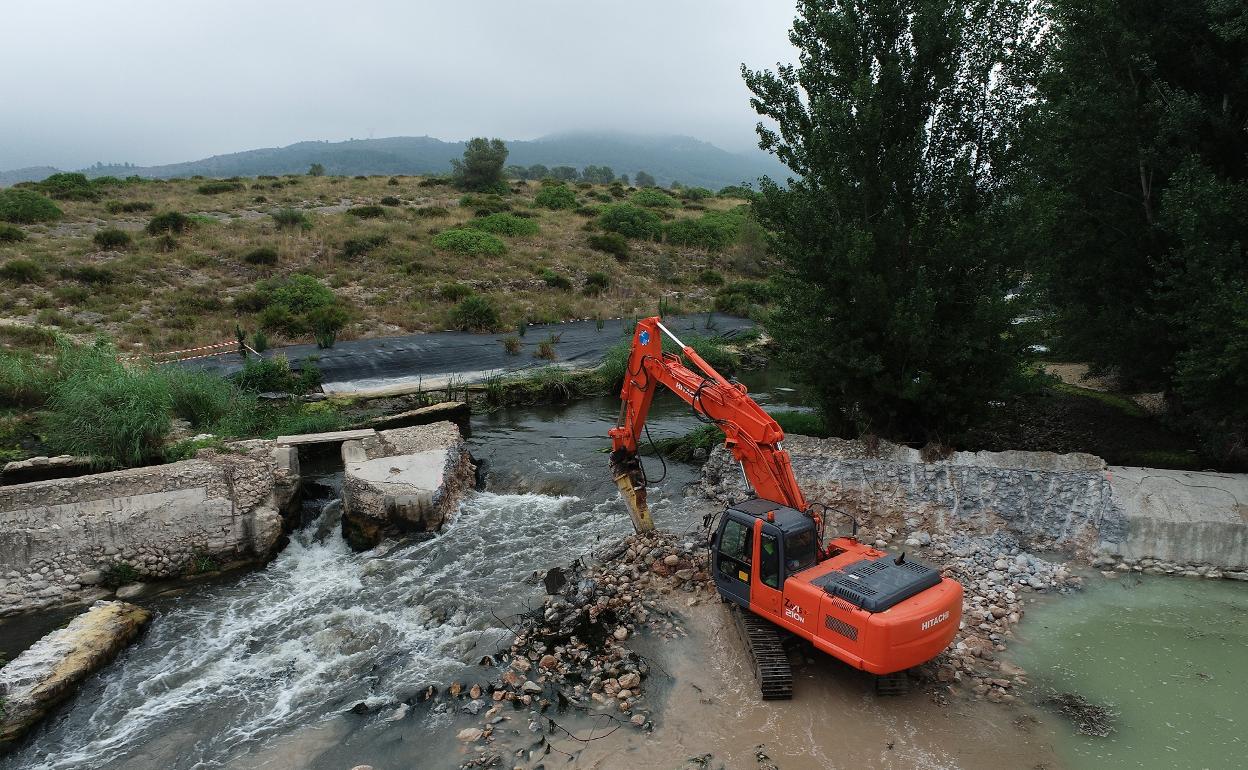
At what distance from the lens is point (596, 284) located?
33.2 m

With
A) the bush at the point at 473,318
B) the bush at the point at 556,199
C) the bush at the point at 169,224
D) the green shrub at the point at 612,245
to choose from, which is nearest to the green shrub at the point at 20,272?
the bush at the point at 169,224

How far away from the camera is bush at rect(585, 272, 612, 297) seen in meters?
32.7

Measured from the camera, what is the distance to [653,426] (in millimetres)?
17500

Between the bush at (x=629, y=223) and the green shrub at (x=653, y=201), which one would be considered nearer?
the bush at (x=629, y=223)

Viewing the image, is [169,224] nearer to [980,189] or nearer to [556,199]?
[556,199]

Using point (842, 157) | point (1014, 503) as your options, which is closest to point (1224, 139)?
point (842, 157)

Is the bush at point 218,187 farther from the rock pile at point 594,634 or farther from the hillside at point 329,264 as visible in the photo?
the rock pile at point 594,634

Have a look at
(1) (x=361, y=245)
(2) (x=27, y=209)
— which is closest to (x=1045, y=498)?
(1) (x=361, y=245)

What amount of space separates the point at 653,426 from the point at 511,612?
8.62m

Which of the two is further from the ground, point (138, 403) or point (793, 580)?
point (138, 403)

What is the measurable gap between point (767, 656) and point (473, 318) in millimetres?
20135

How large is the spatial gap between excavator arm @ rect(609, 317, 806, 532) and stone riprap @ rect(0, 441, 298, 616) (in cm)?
636

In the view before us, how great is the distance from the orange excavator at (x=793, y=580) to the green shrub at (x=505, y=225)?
31491 millimetres

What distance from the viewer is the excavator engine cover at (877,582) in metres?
6.71
